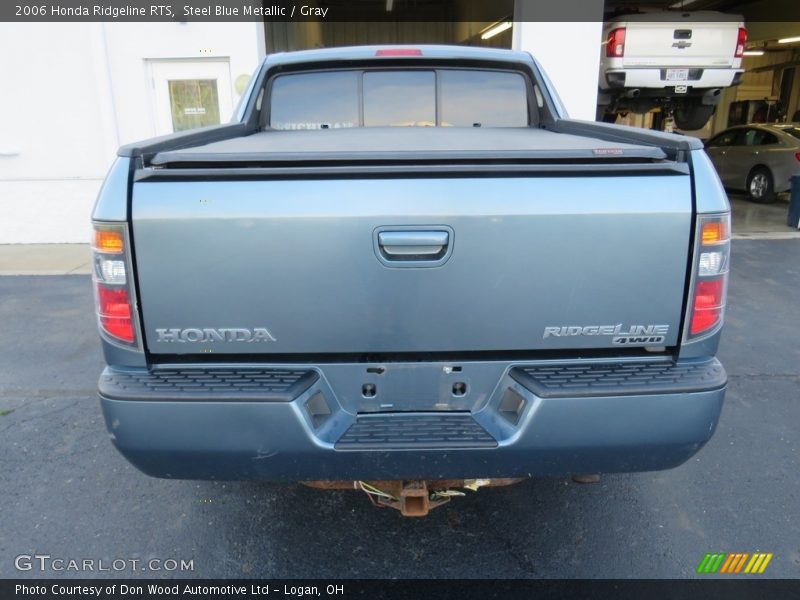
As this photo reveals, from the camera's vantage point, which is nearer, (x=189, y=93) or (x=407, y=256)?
(x=407, y=256)

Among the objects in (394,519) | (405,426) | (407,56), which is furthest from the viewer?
(407,56)

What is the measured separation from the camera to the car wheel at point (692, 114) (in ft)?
33.5

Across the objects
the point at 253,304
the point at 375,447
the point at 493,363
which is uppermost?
the point at 253,304

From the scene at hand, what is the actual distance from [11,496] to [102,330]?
5.39 feet

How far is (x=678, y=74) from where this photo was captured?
29.1 feet

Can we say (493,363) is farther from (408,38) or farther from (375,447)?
(408,38)

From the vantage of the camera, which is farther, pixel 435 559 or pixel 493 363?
pixel 435 559

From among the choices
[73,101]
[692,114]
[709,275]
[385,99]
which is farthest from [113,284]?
[692,114]

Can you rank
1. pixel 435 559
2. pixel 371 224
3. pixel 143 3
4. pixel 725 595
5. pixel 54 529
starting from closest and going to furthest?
1. pixel 371 224
2. pixel 725 595
3. pixel 435 559
4. pixel 54 529
5. pixel 143 3

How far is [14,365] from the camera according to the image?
4.58 metres

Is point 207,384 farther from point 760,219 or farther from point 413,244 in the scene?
point 760,219

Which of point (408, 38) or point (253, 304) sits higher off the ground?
point (408, 38)

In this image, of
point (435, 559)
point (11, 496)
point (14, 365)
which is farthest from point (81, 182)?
point (435, 559)

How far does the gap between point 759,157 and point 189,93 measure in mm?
11655
